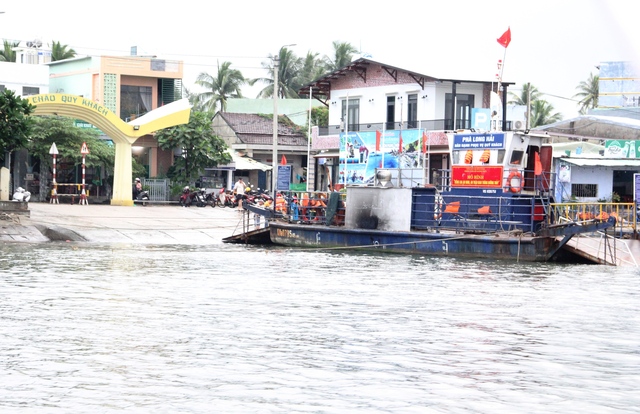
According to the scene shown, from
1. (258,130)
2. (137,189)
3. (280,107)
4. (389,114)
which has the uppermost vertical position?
(280,107)

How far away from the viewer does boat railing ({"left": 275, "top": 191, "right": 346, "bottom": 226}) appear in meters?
30.7

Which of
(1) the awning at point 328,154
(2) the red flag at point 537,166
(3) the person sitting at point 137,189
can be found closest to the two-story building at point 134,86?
(3) the person sitting at point 137,189

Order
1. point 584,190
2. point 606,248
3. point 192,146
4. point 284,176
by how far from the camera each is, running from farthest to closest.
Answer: point 192,146 < point 584,190 < point 284,176 < point 606,248

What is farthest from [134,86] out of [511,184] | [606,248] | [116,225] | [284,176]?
[606,248]

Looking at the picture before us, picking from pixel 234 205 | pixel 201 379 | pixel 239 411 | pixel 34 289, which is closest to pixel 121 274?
pixel 34 289

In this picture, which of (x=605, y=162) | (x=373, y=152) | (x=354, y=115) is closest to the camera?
(x=605, y=162)

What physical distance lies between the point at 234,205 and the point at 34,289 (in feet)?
98.1

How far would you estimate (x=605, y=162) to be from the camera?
133 ft

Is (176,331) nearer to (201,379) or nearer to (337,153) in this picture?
(201,379)

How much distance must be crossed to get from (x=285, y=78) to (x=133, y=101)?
27.4 metres

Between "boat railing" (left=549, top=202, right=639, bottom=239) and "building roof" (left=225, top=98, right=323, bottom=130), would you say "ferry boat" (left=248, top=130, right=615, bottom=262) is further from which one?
"building roof" (left=225, top=98, right=323, bottom=130)

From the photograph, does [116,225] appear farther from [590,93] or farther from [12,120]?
[590,93]

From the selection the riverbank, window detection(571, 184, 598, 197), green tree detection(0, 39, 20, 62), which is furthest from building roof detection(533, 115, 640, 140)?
green tree detection(0, 39, 20, 62)

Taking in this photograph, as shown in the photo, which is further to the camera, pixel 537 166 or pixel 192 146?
pixel 192 146
